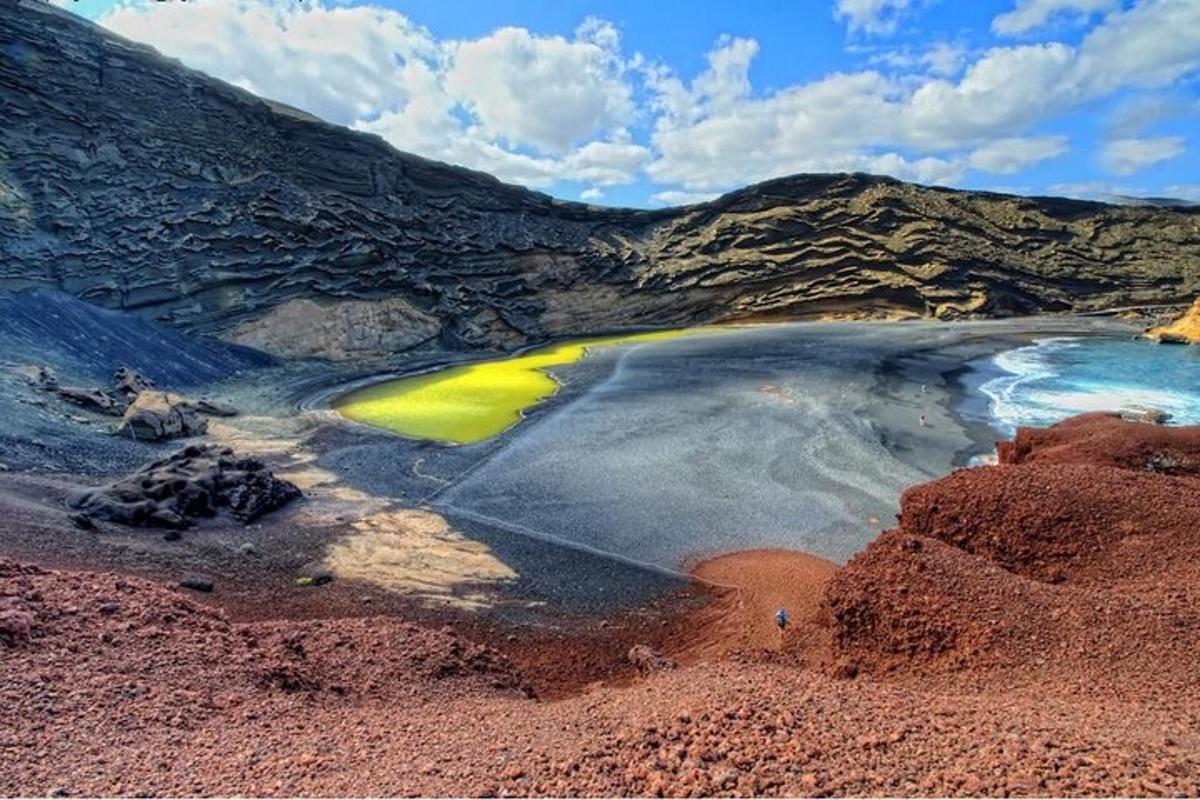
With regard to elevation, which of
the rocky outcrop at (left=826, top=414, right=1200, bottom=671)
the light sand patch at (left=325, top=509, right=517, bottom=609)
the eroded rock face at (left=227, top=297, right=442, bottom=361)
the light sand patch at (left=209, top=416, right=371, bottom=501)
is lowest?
the light sand patch at (left=325, top=509, right=517, bottom=609)

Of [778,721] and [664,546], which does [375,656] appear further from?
[664,546]

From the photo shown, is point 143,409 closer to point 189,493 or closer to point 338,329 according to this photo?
point 189,493

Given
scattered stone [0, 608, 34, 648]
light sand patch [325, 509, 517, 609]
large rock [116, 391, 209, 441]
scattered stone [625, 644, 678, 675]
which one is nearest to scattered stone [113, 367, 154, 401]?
large rock [116, 391, 209, 441]

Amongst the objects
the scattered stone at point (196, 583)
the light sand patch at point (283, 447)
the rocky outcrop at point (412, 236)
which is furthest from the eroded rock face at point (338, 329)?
the scattered stone at point (196, 583)

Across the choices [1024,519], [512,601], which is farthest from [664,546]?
[1024,519]

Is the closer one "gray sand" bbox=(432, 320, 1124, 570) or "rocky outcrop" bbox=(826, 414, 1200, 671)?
"rocky outcrop" bbox=(826, 414, 1200, 671)

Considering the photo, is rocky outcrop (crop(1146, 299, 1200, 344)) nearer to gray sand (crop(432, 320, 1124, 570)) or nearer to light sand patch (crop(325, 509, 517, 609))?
gray sand (crop(432, 320, 1124, 570))
